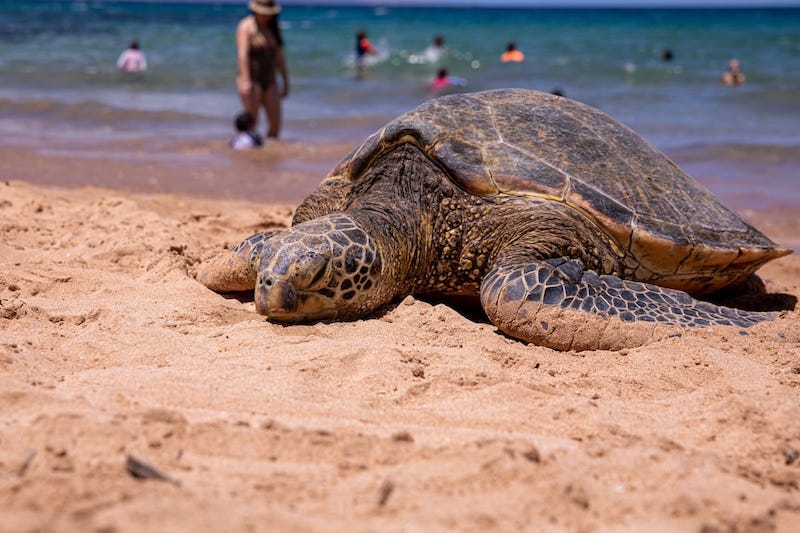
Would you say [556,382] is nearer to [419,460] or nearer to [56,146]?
[419,460]

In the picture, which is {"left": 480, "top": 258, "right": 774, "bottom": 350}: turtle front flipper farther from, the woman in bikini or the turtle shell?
the woman in bikini

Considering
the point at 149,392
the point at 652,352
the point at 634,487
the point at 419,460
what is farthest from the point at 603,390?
the point at 149,392

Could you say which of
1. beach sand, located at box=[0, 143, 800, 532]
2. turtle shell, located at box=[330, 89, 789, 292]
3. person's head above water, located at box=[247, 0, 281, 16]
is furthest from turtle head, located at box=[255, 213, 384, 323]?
person's head above water, located at box=[247, 0, 281, 16]

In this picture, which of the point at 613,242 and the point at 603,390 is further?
the point at 613,242

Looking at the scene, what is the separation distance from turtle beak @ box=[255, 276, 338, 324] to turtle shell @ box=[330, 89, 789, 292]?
1.10 m

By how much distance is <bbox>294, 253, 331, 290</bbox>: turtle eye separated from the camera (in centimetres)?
363

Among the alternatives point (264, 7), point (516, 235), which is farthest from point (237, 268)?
point (264, 7)

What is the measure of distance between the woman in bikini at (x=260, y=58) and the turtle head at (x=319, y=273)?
269 inches

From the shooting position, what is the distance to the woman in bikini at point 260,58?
10.1 meters

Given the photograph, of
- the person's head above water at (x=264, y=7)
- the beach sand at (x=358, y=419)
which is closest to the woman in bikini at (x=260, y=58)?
the person's head above water at (x=264, y=7)

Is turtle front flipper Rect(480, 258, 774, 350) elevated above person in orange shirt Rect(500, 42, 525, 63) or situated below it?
below

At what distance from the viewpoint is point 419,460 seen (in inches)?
90.8

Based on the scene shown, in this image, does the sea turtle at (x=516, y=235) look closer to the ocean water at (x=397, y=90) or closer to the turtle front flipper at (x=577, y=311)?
the turtle front flipper at (x=577, y=311)

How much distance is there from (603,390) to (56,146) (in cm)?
849
